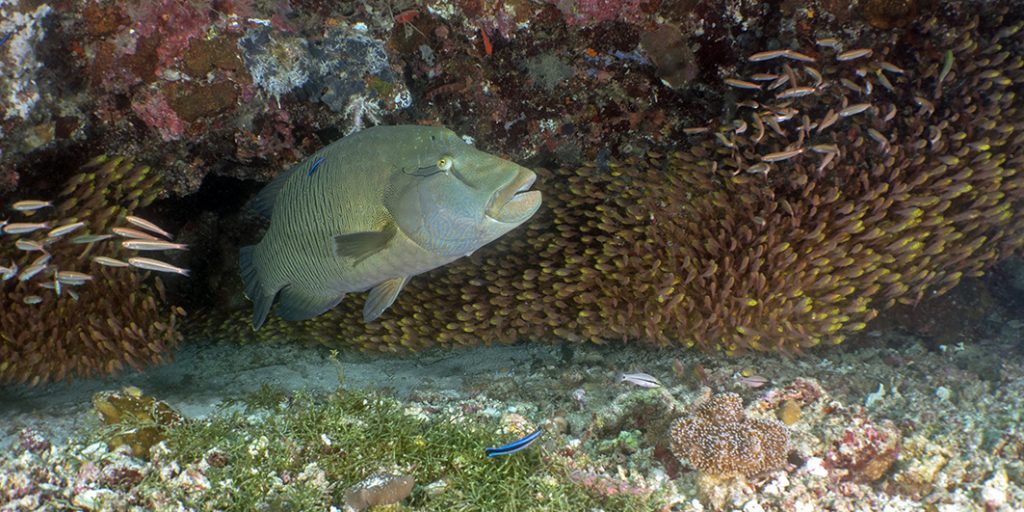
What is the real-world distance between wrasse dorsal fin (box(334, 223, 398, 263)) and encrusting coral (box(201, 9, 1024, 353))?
71.8 inches

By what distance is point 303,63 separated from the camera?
14.9 ft

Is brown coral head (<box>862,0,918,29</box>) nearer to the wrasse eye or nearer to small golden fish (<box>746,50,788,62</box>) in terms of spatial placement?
small golden fish (<box>746,50,788,62</box>)

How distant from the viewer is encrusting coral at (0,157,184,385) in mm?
4160

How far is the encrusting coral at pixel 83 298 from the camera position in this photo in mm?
4160

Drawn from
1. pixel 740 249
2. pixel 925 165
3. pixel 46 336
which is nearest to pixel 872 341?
pixel 925 165

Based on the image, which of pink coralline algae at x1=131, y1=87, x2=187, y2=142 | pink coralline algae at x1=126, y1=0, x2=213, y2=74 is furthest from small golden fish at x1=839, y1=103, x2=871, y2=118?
pink coralline algae at x1=131, y1=87, x2=187, y2=142

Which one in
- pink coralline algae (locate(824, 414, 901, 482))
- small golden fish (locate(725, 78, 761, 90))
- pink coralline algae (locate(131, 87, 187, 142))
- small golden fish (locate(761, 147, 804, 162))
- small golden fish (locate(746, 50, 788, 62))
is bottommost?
pink coralline algae (locate(824, 414, 901, 482))

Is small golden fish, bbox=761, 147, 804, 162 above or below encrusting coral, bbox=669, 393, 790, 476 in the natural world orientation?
above

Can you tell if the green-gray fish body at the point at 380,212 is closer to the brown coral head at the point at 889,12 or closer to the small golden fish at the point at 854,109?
the small golden fish at the point at 854,109

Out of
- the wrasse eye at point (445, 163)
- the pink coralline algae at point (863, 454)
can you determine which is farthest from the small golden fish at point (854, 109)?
the wrasse eye at point (445, 163)

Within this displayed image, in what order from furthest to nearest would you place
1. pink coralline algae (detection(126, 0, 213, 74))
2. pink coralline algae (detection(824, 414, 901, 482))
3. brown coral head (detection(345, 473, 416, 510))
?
pink coralline algae (detection(126, 0, 213, 74)), pink coralline algae (detection(824, 414, 901, 482)), brown coral head (detection(345, 473, 416, 510))

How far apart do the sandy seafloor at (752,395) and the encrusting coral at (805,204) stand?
37cm

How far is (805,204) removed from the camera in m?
4.32

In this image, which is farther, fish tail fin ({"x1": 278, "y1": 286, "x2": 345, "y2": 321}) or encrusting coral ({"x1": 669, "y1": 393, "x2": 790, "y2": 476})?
fish tail fin ({"x1": 278, "y1": 286, "x2": 345, "y2": 321})
